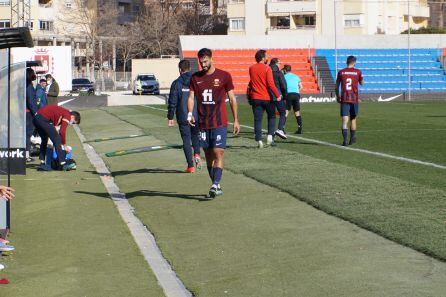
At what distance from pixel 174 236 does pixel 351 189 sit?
347 cm

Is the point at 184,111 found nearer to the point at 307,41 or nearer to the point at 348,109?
the point at 348,109

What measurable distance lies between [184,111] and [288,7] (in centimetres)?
6829

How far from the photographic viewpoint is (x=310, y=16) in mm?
84938

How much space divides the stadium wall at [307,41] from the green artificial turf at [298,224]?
2034 inches

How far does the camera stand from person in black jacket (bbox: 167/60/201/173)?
17.1 meters

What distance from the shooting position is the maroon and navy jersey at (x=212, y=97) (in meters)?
13.2

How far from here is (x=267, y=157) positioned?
19.0 metres

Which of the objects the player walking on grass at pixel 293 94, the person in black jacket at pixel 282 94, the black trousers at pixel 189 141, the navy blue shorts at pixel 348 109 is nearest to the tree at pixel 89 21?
the player walking on grass at pixel 293 94

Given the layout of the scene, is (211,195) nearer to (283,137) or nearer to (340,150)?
(340,150)

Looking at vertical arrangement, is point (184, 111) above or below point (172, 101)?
Answer: below

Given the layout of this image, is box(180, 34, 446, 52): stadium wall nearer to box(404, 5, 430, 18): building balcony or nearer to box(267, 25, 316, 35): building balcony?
box(267, 25, 316, 35): building balcony

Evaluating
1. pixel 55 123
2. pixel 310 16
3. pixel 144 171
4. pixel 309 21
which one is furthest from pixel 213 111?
pixel 309 21

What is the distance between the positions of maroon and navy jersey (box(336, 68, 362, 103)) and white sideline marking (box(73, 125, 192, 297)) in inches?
236

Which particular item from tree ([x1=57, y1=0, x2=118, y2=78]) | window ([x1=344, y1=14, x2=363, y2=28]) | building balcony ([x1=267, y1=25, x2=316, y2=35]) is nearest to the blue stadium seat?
building balcony ([x1=267, y1=25, x2=316, y2=35])
